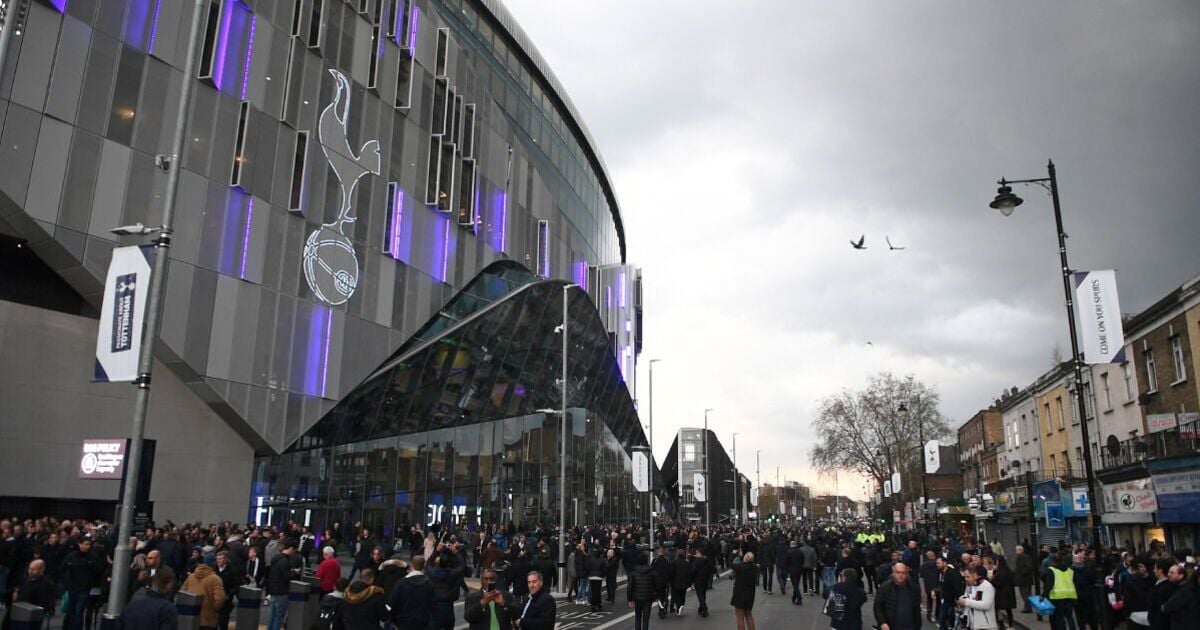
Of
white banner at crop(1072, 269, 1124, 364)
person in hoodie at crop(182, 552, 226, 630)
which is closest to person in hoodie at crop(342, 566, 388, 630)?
person in hoodie at crop(182, 552, 226, 630)

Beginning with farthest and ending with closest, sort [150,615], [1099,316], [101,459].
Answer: [101,459]
[1099,316]
[150,615]

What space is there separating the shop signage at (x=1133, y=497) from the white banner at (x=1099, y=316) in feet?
40.6

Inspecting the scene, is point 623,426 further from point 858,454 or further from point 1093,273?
point 1093,273

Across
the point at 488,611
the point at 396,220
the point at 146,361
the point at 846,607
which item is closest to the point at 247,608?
the point at 146,361

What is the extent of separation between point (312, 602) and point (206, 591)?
298 centimetres

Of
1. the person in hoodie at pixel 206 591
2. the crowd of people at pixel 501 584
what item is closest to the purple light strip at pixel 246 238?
the crowd of people at pixel 501 584

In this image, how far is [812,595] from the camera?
25.7 meters

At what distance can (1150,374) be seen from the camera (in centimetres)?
2902

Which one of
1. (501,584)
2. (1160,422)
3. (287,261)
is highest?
(287,261)

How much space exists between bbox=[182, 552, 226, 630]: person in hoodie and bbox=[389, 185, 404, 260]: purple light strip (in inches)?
838

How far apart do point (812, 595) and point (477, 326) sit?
17.9 metres

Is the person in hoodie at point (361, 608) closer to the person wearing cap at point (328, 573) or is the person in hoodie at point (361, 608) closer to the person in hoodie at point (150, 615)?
the person in hoodie at point (150, 615)

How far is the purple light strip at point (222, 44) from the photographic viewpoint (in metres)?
25.2

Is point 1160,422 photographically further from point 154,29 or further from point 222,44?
point 154,29
